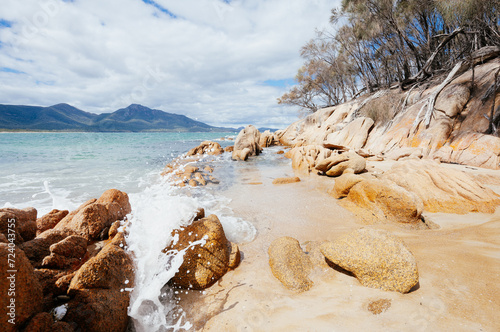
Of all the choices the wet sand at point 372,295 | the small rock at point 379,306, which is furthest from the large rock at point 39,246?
the small rock at point 379,306

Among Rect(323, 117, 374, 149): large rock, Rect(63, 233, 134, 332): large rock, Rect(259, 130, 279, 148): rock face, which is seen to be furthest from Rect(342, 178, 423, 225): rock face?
→ Rect(259, 130, 279, 148): rock face

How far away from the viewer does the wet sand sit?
191cm

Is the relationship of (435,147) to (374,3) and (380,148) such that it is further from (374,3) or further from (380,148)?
(374,3)

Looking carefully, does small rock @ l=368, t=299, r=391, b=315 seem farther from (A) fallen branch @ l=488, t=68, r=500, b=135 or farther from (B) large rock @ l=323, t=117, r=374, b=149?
(B) large rock @ l=323, t=117, r=374, b=149

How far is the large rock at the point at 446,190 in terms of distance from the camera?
4.34 meters

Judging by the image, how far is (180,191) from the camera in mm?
7195

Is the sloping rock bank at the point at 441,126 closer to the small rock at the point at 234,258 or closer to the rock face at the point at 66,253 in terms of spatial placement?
the small rock at the point at 234,258

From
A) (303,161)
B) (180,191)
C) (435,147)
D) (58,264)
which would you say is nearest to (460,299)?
(58,264)

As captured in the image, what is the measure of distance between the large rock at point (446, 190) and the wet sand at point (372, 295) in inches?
17.7

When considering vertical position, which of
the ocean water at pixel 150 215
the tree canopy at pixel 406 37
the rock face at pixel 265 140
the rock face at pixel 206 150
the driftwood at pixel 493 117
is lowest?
the ocean water at pixel 150 215

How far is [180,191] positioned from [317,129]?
57.4ft

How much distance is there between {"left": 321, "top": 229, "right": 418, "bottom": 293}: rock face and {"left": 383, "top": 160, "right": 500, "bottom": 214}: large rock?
3.01 m

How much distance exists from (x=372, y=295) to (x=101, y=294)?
2.82 m

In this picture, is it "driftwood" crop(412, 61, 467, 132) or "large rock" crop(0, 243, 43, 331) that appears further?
"driftwood" crop(412, 61, 467, 132)
